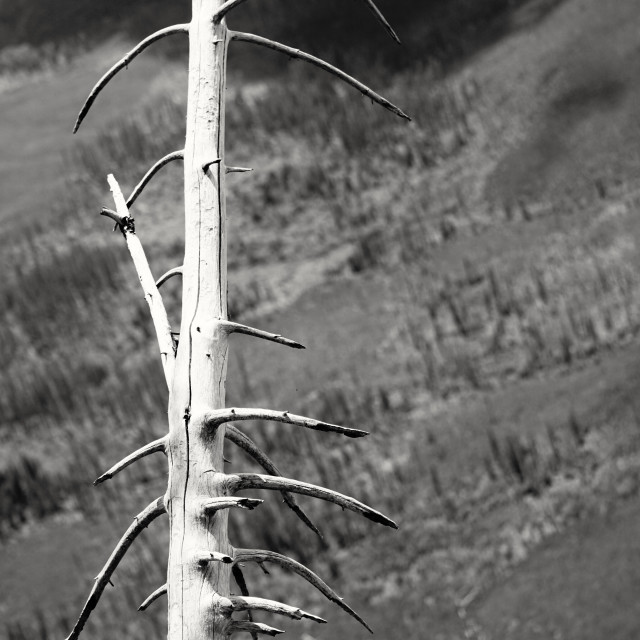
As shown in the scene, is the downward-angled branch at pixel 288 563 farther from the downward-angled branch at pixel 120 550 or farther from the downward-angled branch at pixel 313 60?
the downward-angled branch at pixel 313 60

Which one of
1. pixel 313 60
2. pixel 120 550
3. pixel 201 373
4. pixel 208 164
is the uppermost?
pixel 313 60

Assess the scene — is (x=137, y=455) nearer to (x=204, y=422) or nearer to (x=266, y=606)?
(x=204, y=422)

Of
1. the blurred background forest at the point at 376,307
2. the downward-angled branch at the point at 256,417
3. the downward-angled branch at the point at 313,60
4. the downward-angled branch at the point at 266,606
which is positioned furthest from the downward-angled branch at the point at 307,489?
the blurred background forest at the point at 376,307

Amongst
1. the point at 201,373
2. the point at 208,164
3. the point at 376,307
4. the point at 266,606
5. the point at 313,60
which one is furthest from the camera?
the point at 376,307

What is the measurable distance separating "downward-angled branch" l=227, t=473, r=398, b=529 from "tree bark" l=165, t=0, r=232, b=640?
0.16 feet

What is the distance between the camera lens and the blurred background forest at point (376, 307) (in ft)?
29.2

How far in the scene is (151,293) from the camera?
2.67 m

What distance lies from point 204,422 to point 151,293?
430 mm

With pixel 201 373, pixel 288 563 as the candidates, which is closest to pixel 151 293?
pixel 201 373

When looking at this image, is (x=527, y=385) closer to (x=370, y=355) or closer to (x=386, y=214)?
(x=370, y=355)

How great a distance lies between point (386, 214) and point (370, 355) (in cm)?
351

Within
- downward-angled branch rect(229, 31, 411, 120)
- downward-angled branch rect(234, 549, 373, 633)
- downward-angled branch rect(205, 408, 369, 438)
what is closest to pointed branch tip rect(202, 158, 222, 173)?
downward-angled branch rect(229, 31, 411, 120)

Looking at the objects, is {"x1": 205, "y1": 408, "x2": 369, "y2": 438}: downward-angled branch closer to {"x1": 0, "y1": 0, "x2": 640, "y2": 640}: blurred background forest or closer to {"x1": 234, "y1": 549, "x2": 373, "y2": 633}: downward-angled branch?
{"x1": 234, "y1": 549, "x2": 373, "y2": 633}: downward-angled branch

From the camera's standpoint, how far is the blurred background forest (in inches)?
350
